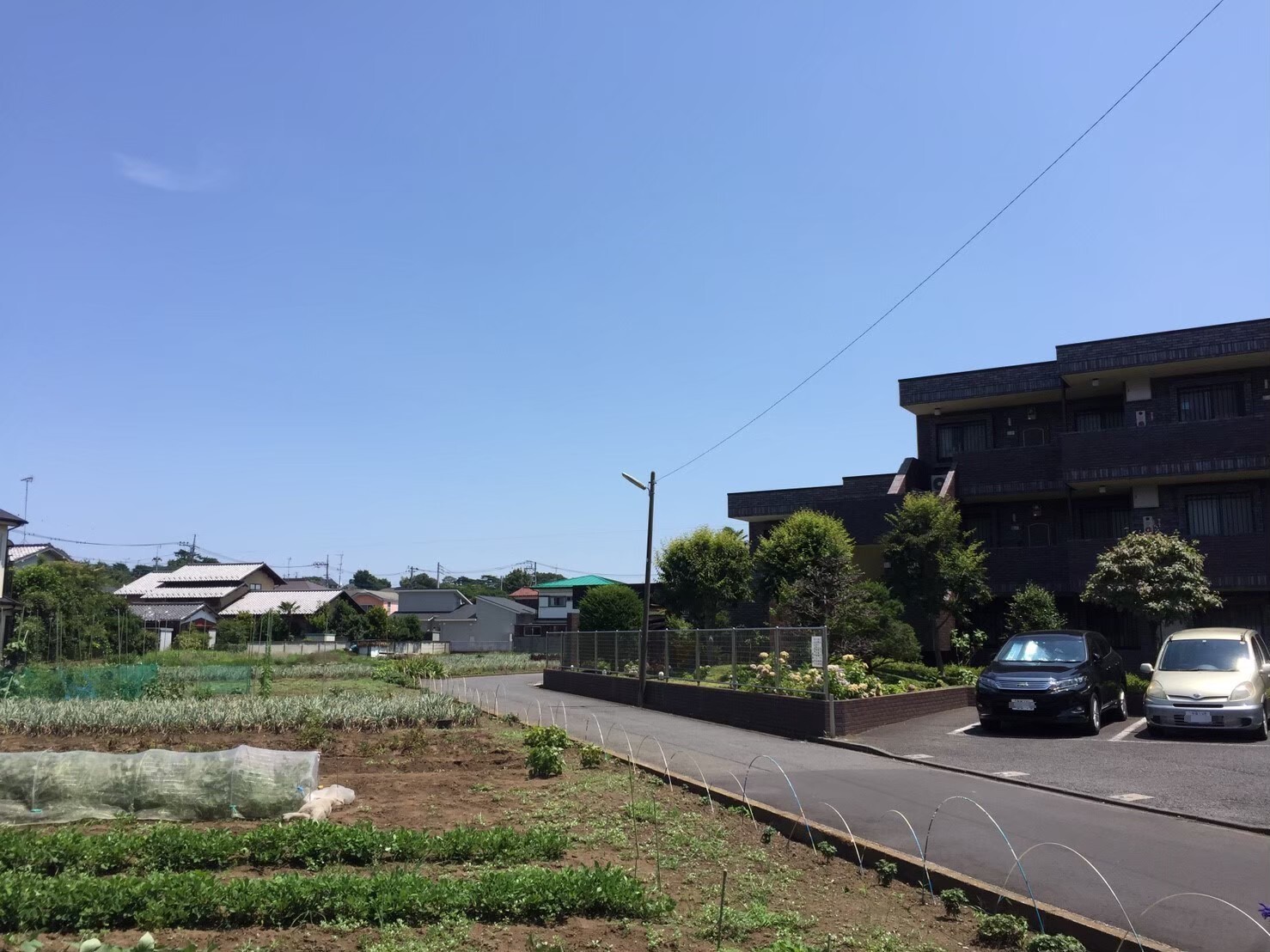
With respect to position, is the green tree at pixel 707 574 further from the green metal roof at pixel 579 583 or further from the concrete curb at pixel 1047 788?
the green metal roof at pixel 579 583

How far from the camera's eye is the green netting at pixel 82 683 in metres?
18.7

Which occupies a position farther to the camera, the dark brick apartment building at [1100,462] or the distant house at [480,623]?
the distant house at [480,623]

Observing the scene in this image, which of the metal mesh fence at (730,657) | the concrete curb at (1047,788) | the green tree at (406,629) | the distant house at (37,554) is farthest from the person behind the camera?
the green tree at (406,629)

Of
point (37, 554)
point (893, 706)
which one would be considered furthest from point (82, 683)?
point (37, 554)

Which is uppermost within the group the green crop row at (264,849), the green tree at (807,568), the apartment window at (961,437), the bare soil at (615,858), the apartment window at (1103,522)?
the apartment window at (961,437)

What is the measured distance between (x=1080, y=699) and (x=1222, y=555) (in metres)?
11.8

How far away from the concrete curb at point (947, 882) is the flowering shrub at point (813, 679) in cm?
770

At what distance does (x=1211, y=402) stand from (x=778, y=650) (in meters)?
15.2

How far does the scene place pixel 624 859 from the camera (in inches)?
286

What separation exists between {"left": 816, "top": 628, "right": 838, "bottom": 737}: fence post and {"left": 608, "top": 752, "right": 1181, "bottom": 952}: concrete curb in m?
6.74

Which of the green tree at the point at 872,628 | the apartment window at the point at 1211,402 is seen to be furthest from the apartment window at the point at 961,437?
the green tree at the point at 872,628

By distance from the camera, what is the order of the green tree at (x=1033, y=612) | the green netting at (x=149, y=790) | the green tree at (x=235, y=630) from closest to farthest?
the green netting at (x=149, y=790), the green tree at (x=1033, y=612), the green tree at (x=235, y=630)

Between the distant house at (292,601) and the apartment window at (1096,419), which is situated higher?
the apartment window at (1096,419)

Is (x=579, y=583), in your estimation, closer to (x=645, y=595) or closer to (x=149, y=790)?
(x=645, y=595)
